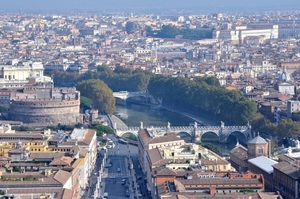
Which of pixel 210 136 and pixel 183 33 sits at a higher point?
pixel 183 33

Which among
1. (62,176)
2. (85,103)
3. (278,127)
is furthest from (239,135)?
(62,176)

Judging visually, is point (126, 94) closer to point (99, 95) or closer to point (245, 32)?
point (99, 95)

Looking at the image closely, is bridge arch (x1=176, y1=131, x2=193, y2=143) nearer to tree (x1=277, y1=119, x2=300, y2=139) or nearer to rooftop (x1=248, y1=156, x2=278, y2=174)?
tree (x1=277, y1=119, x2=300, y2=139)

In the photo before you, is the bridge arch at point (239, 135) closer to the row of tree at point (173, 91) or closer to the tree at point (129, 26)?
the row of tree at point (173, 91)

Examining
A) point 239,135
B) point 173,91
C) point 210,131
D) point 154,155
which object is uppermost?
point 154,155

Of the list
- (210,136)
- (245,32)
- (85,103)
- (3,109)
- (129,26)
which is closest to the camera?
(210,136)

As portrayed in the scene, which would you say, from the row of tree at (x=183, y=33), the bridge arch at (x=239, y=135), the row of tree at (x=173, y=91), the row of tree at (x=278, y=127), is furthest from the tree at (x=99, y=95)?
the row of tree at (x=183, y=33)

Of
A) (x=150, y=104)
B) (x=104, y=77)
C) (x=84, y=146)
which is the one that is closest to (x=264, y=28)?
(x=104, y=77)
